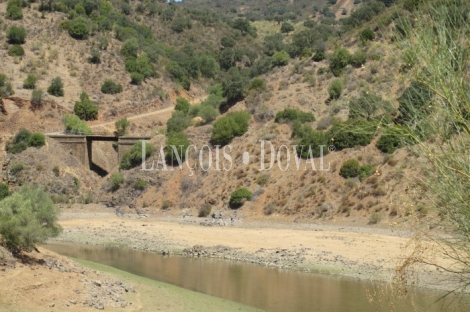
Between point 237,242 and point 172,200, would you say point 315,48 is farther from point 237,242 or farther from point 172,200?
point 237,242

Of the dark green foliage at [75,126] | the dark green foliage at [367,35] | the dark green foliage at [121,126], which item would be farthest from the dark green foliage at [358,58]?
the dark green foliage at [75,126]

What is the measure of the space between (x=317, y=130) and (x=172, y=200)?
12.2m

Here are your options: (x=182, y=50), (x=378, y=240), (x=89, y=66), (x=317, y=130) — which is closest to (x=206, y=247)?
(x=378, y=240)

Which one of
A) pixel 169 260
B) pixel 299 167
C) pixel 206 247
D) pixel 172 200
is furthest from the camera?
pixel 172 200

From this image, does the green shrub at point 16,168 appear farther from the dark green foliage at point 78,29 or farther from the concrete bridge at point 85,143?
the dark green foliage at point 78,29

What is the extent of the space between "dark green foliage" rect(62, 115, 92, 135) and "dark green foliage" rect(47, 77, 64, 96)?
7.40m

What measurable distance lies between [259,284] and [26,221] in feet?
28.1

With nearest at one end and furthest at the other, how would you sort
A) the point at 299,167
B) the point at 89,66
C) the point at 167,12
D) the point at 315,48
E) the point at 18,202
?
the point at 18,202
the point at 299,167
the point at 315,48
the point at 89,66
the point at 167,12

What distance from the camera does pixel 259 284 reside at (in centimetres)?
2250

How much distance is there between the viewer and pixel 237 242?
32.5 m

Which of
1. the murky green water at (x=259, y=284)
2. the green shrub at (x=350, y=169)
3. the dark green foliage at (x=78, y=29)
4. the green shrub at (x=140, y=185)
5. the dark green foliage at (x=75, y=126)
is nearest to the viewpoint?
the murky green water at (x=259, y=284)

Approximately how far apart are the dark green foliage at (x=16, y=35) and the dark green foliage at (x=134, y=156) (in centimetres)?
3217

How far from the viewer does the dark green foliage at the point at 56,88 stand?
6850 centimetres

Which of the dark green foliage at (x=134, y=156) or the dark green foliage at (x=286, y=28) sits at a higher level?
the dark green foliage at (x=286, y=28)
